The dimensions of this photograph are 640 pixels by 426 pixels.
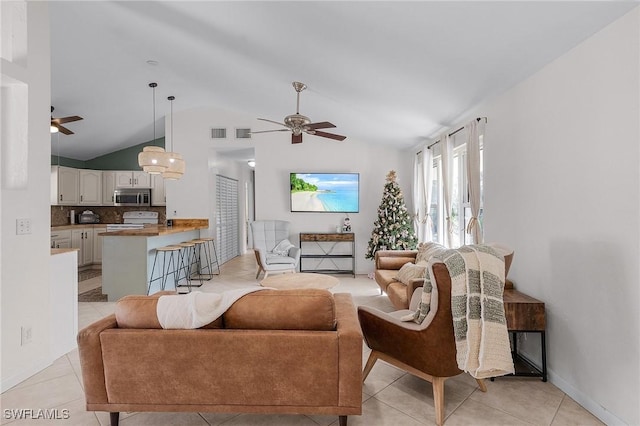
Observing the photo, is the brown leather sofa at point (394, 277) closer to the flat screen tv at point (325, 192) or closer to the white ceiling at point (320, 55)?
the white ceiling at point (320, 55)

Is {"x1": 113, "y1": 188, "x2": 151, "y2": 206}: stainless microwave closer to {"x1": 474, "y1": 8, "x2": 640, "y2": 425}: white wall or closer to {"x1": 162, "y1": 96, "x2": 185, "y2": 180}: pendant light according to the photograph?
{"x1": 162, "y1": 96, "x2": 185, "y2": 180}: pendant light

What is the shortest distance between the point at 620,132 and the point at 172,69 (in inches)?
201

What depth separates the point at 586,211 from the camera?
2.15 m

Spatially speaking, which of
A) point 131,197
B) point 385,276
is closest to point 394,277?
point 385,276

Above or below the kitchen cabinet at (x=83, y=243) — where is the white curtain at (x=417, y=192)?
above

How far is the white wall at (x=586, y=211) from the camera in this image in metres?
1.86

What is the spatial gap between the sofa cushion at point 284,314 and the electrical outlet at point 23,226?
6.48 feet

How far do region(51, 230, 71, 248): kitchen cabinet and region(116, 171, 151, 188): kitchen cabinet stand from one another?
144 cm

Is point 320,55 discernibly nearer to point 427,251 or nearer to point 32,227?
point 427,251

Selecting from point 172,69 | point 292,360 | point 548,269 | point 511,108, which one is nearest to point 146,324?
point 292,360

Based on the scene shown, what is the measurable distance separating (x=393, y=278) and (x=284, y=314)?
2.57 meters

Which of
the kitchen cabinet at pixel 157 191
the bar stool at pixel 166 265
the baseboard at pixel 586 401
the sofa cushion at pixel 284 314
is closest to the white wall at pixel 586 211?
the baseboard at pixel 586 401

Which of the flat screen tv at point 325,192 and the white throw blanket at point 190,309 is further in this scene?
the flat screen tv at point 325,192

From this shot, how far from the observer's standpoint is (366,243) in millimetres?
6766
